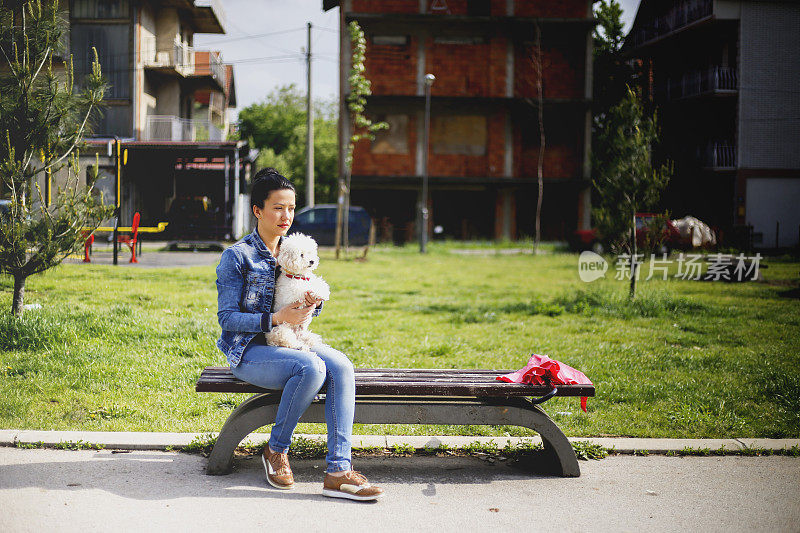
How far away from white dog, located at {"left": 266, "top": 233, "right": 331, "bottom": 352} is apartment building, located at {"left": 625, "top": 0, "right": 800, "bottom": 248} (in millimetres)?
8438

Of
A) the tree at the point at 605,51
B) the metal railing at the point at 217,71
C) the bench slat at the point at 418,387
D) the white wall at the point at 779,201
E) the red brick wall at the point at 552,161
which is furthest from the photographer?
the red brick wall at the point at 552,161

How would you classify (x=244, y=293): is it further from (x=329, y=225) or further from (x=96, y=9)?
(x=329, y=225)

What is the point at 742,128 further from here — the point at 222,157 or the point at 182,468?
the point at 222,157

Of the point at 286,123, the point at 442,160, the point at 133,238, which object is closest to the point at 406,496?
the point at 133,238

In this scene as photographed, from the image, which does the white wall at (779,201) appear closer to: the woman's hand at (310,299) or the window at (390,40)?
the woman's hand at (310,299)

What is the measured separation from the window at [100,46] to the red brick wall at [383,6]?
23117mm

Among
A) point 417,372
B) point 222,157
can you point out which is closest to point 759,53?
point 417,372

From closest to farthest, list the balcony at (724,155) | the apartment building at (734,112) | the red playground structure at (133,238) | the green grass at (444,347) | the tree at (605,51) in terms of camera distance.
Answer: the green grass at (444,347), the apartment building at (734,112), the balcony at (724,155), the red playground structure at (133,238), the tree at (605,51)

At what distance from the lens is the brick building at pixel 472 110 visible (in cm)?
3170

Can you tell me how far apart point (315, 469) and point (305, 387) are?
27.1 inches

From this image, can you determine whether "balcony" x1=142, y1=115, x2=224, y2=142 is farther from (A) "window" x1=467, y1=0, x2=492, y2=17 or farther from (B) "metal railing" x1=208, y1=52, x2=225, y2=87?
(A) "window" x1=467, y1=0, x2=492, y2=17

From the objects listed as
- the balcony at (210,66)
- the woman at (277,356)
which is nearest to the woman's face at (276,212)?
the woman at (277,356)

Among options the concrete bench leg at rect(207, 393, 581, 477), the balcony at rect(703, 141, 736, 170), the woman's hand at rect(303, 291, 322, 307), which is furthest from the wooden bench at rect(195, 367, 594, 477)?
the balcony at rect(703, 141, 736, 170)

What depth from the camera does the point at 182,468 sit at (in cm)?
426
